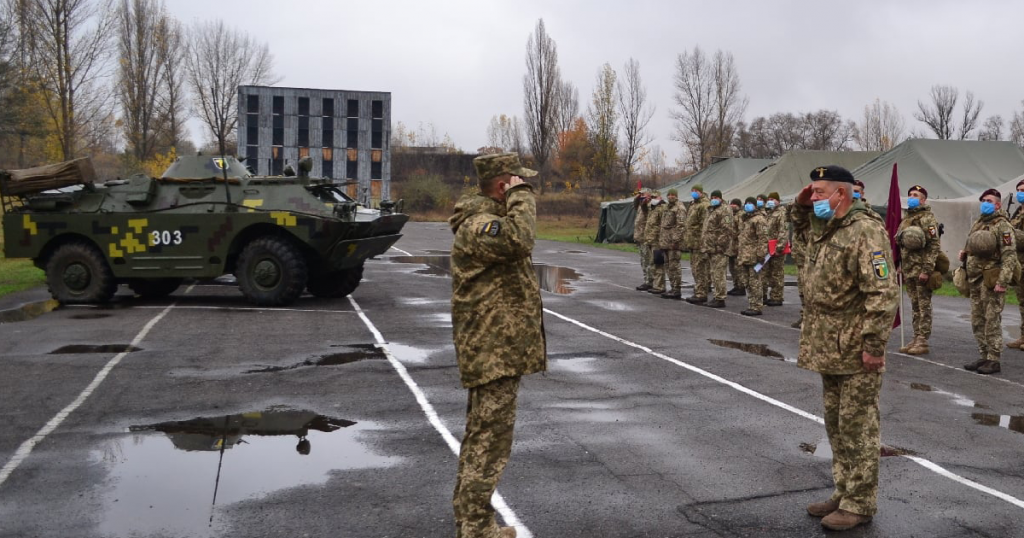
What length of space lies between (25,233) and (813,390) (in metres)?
11.9

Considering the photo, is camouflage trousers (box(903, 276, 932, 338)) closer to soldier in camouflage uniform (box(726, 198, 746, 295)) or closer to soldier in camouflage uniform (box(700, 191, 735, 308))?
soldier in camouflage uniform (box(700, 191, 735, 308))

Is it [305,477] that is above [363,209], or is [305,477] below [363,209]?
below

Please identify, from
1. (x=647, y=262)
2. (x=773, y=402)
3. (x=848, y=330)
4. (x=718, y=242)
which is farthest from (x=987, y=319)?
(x=647, y=262)

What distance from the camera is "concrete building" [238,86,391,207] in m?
49.0

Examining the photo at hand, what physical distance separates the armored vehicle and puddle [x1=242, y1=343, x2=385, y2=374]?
3741 mm

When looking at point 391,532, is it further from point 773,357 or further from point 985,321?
point 985,321

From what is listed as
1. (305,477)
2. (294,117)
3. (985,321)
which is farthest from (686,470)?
(294,117)

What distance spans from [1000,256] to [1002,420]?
2.88 m

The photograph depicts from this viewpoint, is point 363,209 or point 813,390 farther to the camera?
point 363,209

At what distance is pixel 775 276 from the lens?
50.2ft

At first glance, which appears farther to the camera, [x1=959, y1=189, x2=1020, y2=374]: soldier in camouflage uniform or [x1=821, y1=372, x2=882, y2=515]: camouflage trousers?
[x1=959, y1=189, x2=1020, y2=374]: soldier in camouflage uniform

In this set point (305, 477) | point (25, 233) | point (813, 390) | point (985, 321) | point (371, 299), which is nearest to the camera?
point (305, 477)

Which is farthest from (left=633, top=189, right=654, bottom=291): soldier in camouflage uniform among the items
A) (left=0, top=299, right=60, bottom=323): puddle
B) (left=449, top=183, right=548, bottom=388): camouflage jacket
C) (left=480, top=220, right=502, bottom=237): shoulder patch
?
(left=480, top=220, right=502, bottom=237): shoulder patch

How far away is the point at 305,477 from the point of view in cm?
547
